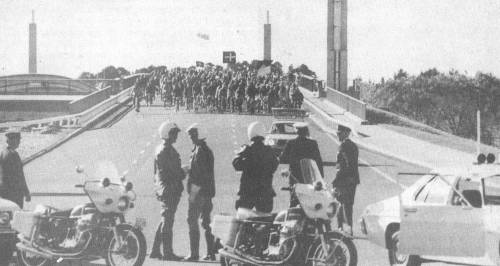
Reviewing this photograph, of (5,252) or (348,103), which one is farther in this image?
(348,103)

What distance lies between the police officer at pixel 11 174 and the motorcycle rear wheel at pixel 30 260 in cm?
162

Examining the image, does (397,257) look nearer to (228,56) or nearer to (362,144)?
(362,144)

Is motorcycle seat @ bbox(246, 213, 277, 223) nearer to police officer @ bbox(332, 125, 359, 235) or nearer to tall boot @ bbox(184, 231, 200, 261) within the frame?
tall boot @ bbox(184, 231, 200, 261)

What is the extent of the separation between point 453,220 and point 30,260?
533 centimetres

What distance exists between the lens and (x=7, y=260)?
12906mm

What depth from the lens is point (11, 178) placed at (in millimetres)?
14891

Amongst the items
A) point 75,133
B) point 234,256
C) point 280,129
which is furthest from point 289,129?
point 234,256

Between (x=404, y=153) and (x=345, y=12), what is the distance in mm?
26088

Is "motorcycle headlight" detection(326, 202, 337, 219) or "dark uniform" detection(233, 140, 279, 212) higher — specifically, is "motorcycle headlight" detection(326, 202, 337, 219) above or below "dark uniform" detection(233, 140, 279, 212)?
below

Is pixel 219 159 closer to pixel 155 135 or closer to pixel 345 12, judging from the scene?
pixel 155 135

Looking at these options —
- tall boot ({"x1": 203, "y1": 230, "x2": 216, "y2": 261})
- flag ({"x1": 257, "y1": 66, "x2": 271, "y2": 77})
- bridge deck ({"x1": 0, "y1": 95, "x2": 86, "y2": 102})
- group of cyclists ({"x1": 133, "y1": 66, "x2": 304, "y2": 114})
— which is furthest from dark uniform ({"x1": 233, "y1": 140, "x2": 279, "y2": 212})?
bridge deck ({"x1": 0, "y1": 95, "x2": 86, "y2": 102})

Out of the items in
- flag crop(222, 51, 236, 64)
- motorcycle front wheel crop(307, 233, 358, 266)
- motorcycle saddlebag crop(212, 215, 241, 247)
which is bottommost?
motorcycle front wheel crop(307, 233, 358, 266)

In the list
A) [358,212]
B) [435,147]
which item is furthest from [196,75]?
[358,212]

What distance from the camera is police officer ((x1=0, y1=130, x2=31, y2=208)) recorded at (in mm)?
14875
